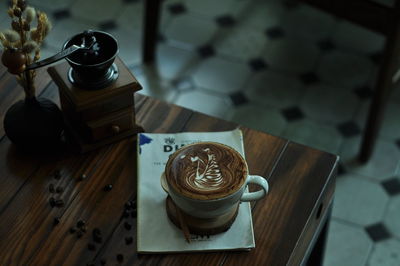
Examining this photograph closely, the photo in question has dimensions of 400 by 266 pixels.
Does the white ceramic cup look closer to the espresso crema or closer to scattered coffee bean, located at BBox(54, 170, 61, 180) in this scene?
the espresso crema

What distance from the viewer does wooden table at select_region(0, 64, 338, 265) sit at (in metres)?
1.29

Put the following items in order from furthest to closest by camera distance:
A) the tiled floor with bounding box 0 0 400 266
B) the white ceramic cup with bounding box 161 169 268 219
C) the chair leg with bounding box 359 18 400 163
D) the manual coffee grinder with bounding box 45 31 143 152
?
the tiled floor with bounding box 0 0 400 266, the chair leg with bounding box 359 18 400 163, the manual coffee grinder with bounding box 45 31 143 152, the white ceramic cup with bounding box 161 169 268 219

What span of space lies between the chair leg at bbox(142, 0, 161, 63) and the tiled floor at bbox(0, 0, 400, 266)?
52 millimetres

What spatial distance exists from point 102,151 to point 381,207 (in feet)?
3.79

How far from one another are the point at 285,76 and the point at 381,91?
543 millimetres

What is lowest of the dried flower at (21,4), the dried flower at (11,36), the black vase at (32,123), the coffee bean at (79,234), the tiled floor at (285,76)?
the tiled floor at (285,76)

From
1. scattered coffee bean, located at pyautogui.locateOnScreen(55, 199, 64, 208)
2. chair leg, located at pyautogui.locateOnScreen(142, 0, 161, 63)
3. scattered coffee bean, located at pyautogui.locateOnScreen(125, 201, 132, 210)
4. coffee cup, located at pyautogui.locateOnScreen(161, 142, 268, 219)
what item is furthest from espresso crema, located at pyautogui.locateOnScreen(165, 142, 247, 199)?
chair leg, located at pyautogui.locateOnScreen(142, 0, 161, 63)

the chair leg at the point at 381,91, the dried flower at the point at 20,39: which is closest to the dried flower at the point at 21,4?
the dried flower at the point at 20,39

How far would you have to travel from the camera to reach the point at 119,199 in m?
1.38

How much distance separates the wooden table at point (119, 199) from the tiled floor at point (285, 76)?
769mm

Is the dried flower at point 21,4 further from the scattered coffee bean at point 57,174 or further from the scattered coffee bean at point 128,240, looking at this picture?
the scattered coffee bean at point 128,240

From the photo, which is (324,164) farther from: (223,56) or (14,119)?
(223,56)

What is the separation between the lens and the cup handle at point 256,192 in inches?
50.4

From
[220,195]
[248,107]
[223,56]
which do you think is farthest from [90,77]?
[223,56]
